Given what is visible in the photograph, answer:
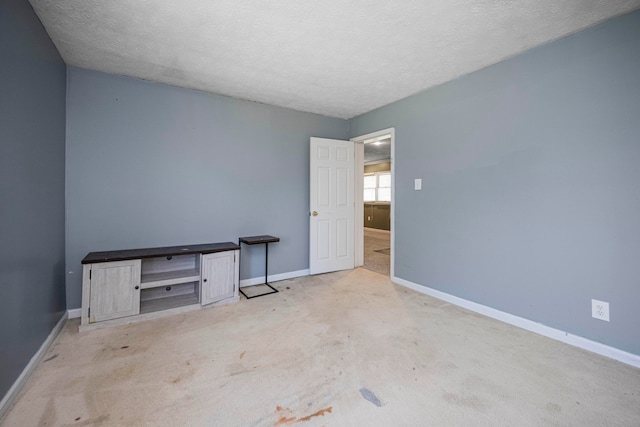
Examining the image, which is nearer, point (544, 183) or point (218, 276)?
point (544, 183)

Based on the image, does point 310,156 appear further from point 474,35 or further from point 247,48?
point 474,35

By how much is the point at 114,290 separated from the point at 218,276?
35.9 inches

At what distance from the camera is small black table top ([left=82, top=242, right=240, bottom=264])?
2.45 metres

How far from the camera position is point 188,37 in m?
2.19

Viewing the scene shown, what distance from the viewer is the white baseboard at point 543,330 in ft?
6.41

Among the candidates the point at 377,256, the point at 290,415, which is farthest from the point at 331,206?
the point at 290,415

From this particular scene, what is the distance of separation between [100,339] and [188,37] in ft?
8.48

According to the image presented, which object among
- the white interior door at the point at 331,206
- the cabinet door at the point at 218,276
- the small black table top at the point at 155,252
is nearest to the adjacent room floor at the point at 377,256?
the white interior door at the point at 331,206

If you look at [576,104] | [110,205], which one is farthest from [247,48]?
[576,104]

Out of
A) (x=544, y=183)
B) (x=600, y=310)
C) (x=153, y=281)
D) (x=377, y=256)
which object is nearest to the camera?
(x=600, y=310)

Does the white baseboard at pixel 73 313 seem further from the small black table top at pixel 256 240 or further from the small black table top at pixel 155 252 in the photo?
the small black table top at pixel 256 240

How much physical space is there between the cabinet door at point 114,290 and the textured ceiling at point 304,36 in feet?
6.28

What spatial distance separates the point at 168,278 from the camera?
277 centimetres

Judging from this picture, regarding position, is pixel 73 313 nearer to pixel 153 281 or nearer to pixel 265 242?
pixel 153 281
